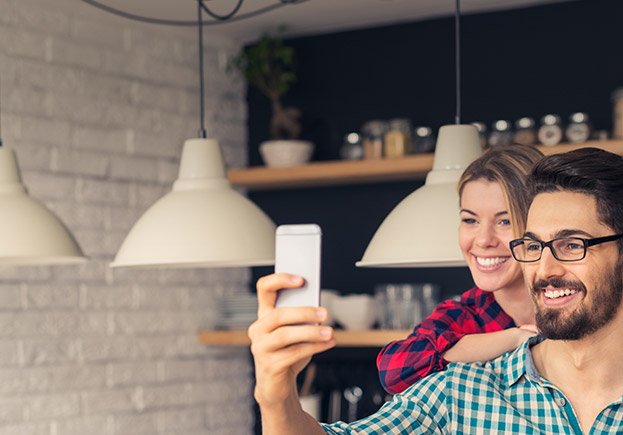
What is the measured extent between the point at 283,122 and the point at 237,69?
0.35m

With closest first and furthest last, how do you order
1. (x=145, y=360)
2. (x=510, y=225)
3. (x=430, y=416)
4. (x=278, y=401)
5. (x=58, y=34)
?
(x=278, y=401)
(x=430, y=416)
(x=510, y=225)
(x=58, y=34)
(x=145, y=360)

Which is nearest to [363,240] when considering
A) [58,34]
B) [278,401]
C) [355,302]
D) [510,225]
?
[355,302]

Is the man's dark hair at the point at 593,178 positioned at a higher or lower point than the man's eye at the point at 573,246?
higher

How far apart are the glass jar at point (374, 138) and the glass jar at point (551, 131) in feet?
2.03

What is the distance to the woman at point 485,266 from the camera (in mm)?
2627

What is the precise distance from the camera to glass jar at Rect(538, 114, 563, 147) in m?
4.48

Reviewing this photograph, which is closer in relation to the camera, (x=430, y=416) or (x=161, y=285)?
(x=430, y=416)

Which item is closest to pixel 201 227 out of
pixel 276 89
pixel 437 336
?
pixel 437 336

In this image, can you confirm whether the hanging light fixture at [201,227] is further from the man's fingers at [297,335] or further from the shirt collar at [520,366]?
the man's fingers at [297,335]

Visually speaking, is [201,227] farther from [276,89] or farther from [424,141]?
[276,89]

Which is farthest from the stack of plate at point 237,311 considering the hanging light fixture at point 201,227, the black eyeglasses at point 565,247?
the black eyeglasses at point 565,247

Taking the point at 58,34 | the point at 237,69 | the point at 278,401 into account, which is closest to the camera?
the point at 278,401

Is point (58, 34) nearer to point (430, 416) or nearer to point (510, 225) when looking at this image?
point (510, 225)

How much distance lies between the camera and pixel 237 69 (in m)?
5.27
